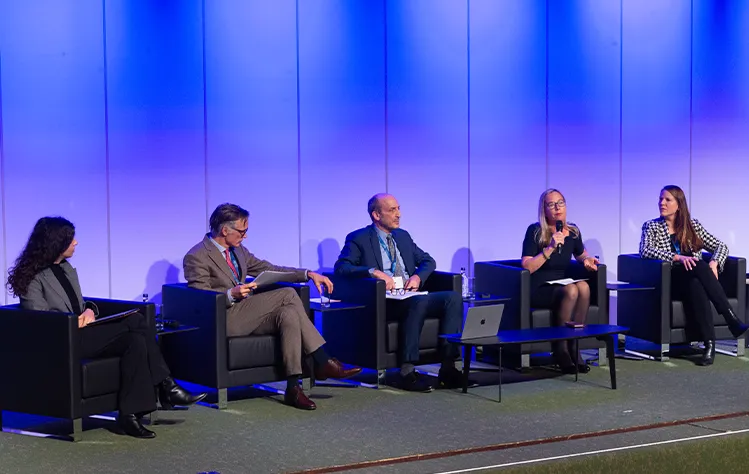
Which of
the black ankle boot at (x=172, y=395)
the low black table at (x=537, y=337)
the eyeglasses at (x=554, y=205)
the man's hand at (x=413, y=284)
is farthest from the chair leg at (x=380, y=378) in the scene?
the eyeglasses at (x=554, y=205)

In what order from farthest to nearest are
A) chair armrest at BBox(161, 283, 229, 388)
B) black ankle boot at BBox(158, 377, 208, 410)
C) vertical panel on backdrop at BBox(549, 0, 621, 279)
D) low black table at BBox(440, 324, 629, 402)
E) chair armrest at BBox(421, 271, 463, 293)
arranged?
vertical panel on backdrop at BBox(549, 0, 621, 279)
chair armrest at BBox(421, 271, 463, 293)
low black table at BBox(440, 324, 629, 402)
chair armrest at BBox(161, 283, 229, 388)
black ankle boot at BBox(158, 377, 208, 410)

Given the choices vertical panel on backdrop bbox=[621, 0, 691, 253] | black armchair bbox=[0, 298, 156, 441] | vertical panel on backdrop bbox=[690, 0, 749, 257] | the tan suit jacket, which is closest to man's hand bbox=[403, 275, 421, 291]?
the tan suit jacket

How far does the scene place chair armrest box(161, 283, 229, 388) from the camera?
584 centimetres

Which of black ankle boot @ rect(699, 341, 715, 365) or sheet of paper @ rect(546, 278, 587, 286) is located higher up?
sheet of paper @ rect(546, 278, 587, 286)

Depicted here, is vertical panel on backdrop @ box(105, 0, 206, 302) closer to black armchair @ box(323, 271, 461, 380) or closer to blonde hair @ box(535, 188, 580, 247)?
black armchair @ box(323, 271, 461, 380)

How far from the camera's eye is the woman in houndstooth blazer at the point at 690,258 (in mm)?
7270

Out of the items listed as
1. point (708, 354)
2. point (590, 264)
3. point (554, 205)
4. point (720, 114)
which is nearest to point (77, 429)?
point (554, 205)

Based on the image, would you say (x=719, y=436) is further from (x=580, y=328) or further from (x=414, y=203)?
(x=414, y=203)

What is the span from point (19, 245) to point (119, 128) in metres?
0.96

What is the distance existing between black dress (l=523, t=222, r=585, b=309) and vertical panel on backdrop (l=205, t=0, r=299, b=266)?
5.28 feet

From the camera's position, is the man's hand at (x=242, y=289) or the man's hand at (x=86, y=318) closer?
the man's hand at (x=86, y=318)

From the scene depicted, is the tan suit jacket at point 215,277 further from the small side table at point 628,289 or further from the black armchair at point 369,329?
the small side table at point 628,289

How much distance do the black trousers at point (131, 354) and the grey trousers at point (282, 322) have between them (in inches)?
25.1

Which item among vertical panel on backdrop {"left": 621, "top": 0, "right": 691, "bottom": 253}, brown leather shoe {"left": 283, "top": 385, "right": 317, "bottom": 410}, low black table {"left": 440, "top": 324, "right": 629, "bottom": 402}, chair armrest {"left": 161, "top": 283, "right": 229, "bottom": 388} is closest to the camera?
chair armrest {"left": 161, "top": 283, "right": 229, "bottom": 388}
